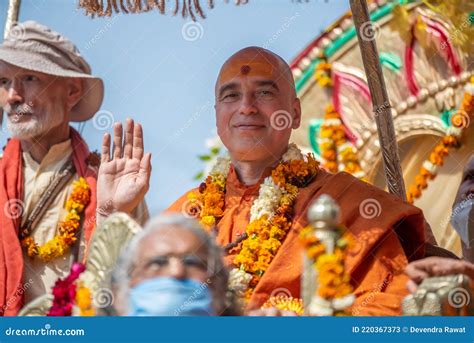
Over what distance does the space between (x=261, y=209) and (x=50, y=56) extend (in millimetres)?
1707

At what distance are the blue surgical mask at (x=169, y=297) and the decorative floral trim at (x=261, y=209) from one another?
2.45 feet

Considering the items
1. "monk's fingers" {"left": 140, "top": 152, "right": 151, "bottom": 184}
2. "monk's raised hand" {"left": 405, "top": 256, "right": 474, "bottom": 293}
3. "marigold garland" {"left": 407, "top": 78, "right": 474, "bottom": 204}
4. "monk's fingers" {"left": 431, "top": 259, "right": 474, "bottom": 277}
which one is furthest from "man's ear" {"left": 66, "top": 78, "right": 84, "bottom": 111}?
"monk's fingers" {"left": 431, "top": 259, "right": 474, "bottom": 277}

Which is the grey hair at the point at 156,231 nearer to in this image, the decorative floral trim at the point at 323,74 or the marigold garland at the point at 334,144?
the marigold garland at the point at 334,144

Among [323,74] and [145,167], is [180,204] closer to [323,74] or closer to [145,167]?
[145,167]

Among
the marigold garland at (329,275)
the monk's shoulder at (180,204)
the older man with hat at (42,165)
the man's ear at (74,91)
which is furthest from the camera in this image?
the man's ear at (74,91)

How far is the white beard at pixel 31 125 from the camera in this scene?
6305 mm

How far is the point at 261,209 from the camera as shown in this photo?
5348 millimetres

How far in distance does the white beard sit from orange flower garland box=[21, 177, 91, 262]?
430mm

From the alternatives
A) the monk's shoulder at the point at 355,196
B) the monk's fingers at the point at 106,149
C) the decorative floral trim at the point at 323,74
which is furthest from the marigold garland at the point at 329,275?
the decorative floral trim at the point at 323,74

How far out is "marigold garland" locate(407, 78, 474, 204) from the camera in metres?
7.46

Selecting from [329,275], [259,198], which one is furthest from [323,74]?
[329,275]

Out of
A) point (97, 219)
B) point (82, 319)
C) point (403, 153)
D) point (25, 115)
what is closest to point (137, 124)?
point (97, 219)

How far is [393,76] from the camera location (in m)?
7.93

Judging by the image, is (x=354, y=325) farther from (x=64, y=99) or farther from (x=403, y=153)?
(x=403, y=153)
